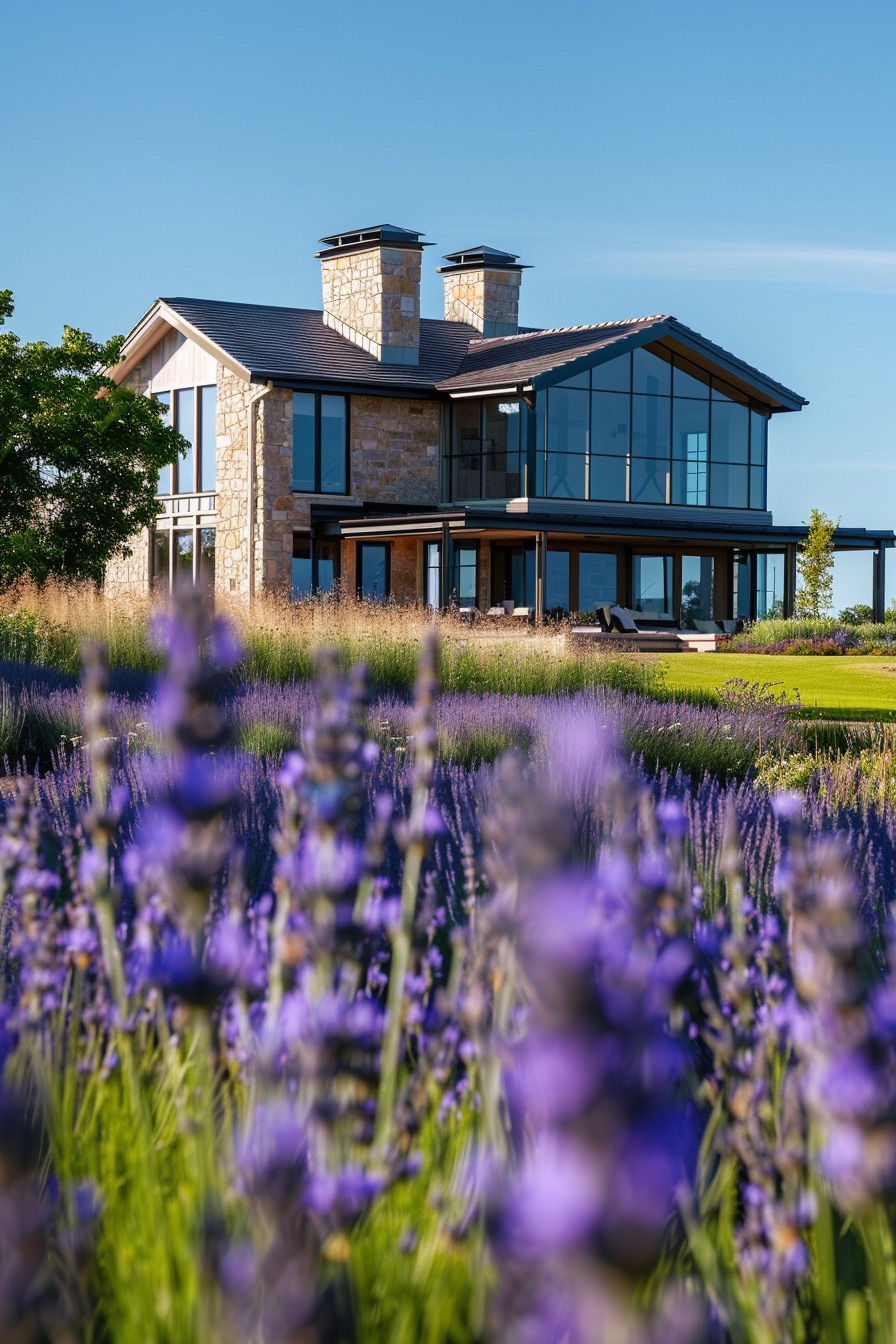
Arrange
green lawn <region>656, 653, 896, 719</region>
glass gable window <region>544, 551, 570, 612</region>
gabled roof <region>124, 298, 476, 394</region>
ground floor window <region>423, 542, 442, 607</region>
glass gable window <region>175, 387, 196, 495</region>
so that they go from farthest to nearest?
glass gable window <region>544, 551, 570, 612</region>
glass gable window <region>175, 387, 196, 495</region>
ground floor window <region>423, 542, 442, 607</region>
gabled roof <region>124, 298, 476, 394</region>
green lawn <region>656, 653, 896, 719</region>

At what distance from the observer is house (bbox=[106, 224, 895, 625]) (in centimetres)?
2886

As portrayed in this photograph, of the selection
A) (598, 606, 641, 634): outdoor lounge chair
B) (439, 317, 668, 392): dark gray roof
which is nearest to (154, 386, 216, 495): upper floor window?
(439, 317, 668, 392): dark gray roof

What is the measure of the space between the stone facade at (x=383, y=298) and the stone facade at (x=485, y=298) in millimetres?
3839

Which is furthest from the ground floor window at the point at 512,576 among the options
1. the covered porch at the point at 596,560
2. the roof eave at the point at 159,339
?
the roof eave at the point at 159,339

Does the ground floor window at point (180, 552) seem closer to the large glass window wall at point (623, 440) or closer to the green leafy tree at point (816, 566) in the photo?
the large glass window wall at point (623, 440)

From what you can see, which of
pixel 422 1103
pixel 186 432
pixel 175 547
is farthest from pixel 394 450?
pixel 422 1103

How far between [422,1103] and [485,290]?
112 ft

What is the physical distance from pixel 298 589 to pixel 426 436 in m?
5.02

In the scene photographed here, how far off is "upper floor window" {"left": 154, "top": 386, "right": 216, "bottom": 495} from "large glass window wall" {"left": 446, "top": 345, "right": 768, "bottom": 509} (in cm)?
544

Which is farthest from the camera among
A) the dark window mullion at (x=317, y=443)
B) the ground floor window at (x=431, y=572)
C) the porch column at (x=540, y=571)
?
the ground floor window at (x=431, y=572)

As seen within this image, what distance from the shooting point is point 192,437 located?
3141cm

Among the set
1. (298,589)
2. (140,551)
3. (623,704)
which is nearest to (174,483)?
(140,551)

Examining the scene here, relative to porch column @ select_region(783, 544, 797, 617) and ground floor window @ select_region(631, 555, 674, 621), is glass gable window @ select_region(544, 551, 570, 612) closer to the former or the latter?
ground floor window @ select_region(631, 555, 674, 621)

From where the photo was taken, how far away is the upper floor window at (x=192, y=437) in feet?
101
